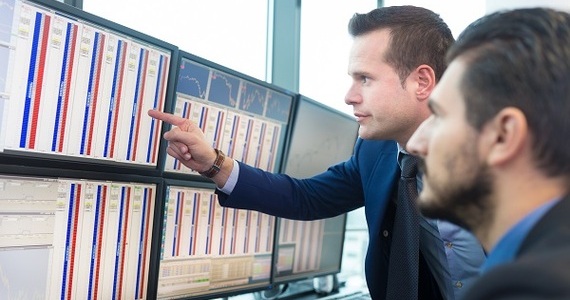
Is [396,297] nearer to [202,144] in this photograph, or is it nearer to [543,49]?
[202,144]

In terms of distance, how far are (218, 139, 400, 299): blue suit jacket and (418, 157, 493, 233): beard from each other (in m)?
0.72

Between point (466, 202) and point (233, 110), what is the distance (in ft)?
2.93

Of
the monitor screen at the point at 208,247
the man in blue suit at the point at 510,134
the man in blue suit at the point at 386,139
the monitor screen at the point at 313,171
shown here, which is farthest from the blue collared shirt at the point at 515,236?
the monitor screen at the point at 313,171

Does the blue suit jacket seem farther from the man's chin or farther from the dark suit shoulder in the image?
the dark suit shoulder

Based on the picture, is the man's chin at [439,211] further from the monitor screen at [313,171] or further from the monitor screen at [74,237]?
the monitor screen at [313,171]

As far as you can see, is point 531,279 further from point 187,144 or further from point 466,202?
point 187,144

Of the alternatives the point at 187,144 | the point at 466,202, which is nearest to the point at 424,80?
the point at 187,144

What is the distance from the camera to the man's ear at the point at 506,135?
0.65 meters

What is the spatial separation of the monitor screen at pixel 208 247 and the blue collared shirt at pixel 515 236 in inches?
33.2

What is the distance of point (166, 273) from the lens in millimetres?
1324

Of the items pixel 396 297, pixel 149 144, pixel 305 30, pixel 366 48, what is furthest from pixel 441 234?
pixel 305 30

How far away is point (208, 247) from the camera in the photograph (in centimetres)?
146

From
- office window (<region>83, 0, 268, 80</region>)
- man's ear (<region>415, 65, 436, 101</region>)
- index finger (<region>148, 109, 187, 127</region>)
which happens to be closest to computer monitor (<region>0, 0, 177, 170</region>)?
index finger (<region>148, 109, 187, 127</region>)

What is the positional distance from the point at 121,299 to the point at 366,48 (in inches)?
33.6
